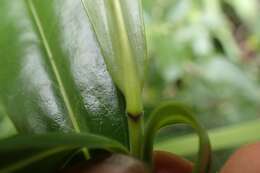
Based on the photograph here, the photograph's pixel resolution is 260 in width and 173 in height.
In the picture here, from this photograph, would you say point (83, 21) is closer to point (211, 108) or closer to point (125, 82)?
point (125, 82)

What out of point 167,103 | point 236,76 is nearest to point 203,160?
point 167,103

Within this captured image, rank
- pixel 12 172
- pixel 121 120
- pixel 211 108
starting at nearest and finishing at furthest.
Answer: pixel 12 172
pixel 121 120
pixel 211 108

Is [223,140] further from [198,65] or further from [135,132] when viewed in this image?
[198,65]

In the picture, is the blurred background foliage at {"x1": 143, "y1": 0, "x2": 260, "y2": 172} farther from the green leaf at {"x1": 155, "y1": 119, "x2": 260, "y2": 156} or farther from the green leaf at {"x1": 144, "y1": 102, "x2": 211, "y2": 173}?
the green leaf at {"x1": 144, "y1": 102, "x2": 211, "y2": 173}

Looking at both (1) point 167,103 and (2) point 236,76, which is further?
(2) point 236,76

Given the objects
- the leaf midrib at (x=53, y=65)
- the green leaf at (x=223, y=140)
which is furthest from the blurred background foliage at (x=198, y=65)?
the leaf midrib at (x=53, y=65)

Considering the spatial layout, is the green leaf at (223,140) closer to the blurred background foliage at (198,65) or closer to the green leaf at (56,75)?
the green leaf at (56,75)
